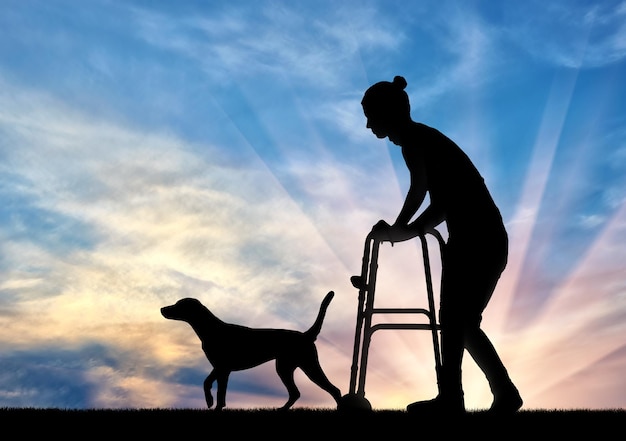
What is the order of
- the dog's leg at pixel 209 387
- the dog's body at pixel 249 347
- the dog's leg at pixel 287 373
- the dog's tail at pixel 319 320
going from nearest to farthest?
the dog's leg at pixel 209 387, the dog's body at pixel 249 347, the dog's leg at pixel 287 373, the dog's tail at pixel 319 320

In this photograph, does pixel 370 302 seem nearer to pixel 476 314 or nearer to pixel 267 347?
pixel 476 314

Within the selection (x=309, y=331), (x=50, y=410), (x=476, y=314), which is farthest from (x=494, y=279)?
(x=50, y=410)

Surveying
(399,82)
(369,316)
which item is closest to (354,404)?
(369,316)

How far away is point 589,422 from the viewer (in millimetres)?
6625

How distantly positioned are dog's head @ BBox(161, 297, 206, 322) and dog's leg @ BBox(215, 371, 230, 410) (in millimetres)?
790

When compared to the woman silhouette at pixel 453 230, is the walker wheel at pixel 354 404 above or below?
below

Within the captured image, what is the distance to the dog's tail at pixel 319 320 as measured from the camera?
29.6 ft

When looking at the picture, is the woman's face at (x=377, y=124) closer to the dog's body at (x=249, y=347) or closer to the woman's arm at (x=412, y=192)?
the woman's arm at (x=412, y=192)

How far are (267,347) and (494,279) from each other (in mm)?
3097

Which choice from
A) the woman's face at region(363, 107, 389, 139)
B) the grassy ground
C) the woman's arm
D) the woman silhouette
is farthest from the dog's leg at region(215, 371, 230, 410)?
the woman's face at region(363, 107, 389, 139)

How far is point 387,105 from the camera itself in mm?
7168

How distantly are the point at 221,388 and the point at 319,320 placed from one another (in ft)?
4.79

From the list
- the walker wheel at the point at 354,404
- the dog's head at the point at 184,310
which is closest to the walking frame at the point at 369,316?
the walker wheel at the point at 354,404

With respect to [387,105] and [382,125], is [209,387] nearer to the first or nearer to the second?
[382,125]
